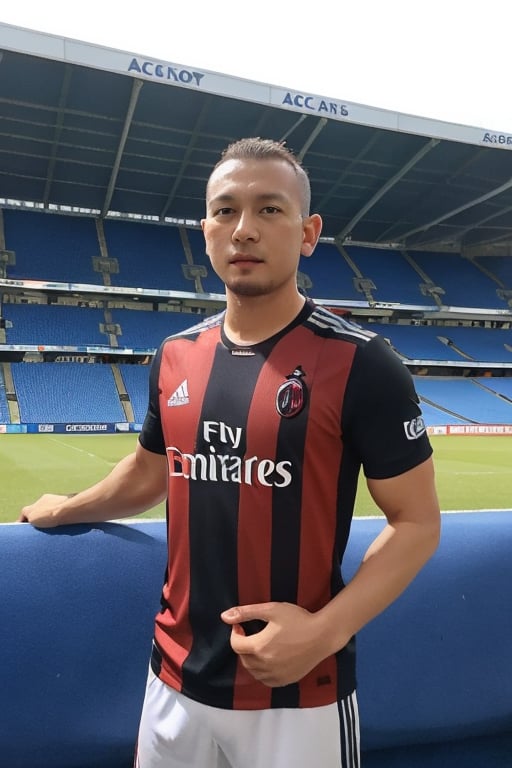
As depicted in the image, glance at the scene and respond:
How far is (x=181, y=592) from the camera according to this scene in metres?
1.38

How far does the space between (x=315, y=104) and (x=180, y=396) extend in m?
22.2

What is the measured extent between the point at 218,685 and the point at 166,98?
22815 mm

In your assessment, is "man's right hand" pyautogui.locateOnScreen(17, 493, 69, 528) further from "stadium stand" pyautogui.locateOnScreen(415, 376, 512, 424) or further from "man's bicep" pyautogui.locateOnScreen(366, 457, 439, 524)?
"stadium stand" pyautogui.locateOnScreen(415, 376, 512, 424)

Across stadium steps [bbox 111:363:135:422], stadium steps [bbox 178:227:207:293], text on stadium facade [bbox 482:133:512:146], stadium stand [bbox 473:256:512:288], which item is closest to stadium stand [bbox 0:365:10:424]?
stadium steps [bbox 111:363:135:422]

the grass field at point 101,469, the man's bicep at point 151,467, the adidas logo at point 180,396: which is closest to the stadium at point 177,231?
the grass field at point 101,469

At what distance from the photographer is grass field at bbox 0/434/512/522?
8852mm

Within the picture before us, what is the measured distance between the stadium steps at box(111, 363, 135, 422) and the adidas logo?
68.7 feet

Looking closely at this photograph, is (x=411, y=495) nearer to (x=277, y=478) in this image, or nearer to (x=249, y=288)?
(x=277, y=478)

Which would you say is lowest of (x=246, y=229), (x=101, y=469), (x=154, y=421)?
(x=154, y=421)

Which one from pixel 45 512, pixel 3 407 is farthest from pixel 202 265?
pixel 45 512

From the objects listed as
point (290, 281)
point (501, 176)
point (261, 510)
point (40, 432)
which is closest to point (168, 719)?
point (261, 510)

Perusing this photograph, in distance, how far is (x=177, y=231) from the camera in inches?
1233

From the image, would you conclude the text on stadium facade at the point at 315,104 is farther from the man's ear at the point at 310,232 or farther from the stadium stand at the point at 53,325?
the man's ear at the point at 310,232

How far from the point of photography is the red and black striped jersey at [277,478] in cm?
122
